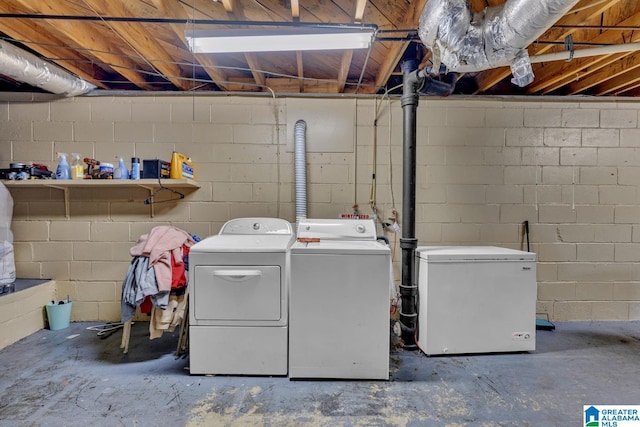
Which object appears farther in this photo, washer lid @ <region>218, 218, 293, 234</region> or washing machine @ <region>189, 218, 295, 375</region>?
washer lid @ <region>218, 218, 293, 234</region>

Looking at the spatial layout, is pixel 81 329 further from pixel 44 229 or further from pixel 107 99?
pixel 107 99

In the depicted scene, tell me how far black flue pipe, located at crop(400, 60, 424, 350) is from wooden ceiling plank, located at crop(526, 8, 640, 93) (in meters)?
1.25

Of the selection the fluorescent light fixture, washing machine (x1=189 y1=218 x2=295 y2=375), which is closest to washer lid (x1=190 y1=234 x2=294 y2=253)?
washing machine (x1=189 y1=218 x2=295 y2=375)

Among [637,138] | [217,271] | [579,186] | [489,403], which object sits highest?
[637,138]

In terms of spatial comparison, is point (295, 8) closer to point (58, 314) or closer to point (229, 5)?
point (229, 5)

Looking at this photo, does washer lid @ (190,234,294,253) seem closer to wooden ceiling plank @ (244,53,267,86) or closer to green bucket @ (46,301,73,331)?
wooden ceiling plank @ (244,53,267,86)

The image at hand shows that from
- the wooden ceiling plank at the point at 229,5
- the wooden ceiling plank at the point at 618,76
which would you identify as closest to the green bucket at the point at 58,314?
the wooden ceiling plank at the point at 229,5

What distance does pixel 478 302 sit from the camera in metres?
2.21

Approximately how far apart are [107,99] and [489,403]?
384 cm

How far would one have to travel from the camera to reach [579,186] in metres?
2.91

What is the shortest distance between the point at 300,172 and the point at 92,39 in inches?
71.8

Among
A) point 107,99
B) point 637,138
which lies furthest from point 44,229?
point 637,138

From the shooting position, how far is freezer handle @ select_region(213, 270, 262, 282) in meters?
1.91

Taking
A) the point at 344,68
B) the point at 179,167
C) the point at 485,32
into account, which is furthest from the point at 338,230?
the point at 485,32
